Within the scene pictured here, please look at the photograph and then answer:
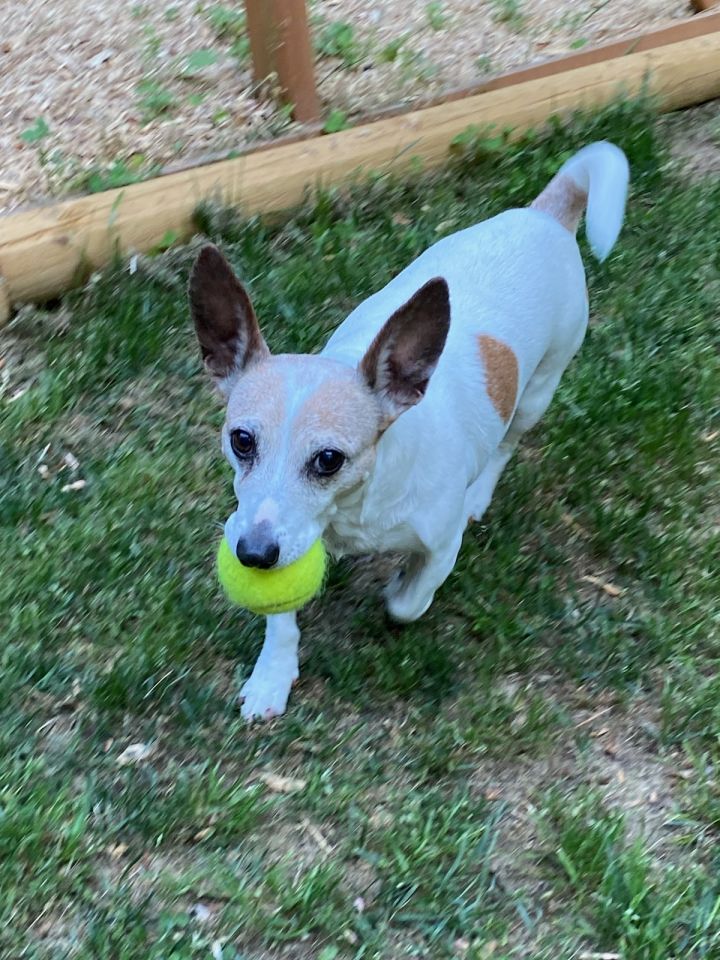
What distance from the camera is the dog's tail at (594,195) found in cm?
347

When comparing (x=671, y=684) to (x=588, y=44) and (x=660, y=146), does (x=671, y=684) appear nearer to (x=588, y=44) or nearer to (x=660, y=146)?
(x=660, y=146)

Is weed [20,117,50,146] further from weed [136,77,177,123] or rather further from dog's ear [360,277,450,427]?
dog's ear [360,277,450,427]

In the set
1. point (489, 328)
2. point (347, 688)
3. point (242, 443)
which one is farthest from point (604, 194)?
point (347, 688)

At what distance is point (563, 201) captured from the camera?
368cm

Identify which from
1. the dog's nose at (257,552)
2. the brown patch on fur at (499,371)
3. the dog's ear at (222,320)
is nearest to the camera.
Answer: the dog's nose at (257,552)

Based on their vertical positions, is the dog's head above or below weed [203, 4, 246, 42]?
above

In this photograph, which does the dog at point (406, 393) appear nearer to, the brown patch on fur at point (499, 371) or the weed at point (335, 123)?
the brown patch on fur at point (499, 371)

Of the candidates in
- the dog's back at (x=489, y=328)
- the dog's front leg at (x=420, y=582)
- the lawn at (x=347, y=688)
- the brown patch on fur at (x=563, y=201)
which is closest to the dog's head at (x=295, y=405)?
the dog's back at (x=489, y=328)

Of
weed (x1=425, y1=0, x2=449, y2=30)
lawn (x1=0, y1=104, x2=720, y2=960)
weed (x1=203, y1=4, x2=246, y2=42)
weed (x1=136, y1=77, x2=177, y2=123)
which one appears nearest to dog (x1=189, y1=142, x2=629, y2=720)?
lawn (x1=0, y1=104, x2=720, y2=960)

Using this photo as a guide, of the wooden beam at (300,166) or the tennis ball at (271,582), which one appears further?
the wooden beam at (300,166)

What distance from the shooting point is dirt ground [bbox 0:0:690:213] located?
492 centimetres

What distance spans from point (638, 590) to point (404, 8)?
12.9 ft

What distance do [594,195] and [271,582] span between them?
5.87 feet

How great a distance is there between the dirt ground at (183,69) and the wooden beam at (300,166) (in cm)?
24
